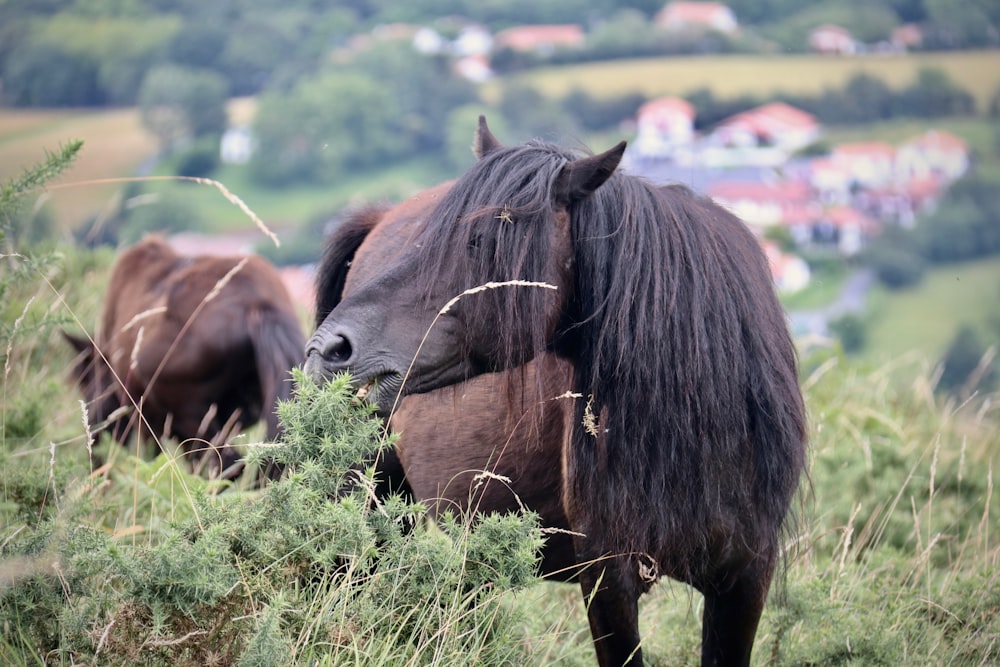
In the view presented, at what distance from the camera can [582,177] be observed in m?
2.79

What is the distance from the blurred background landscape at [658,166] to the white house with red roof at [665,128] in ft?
0.49

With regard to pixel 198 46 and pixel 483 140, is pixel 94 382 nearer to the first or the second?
pixel 483 140

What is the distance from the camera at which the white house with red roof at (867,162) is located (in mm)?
27469

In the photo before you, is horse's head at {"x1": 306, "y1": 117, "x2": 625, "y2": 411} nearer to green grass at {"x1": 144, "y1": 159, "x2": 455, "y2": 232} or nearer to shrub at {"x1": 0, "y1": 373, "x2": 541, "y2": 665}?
shrub at {"x1": 0, "y1": 373, "x2": 541, "y2": 665}

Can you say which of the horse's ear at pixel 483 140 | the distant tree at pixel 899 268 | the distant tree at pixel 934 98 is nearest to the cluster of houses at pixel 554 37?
the distant tree at pixel 934 98

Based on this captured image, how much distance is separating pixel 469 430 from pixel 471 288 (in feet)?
3.45

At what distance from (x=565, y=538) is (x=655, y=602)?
55.1 inches

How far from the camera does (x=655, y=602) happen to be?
15.0ft

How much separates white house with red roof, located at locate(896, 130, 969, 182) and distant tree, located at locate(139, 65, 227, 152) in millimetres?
20903

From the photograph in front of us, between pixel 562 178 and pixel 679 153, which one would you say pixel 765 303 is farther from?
pixel 679 153

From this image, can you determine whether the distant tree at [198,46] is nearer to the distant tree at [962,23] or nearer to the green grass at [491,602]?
the distant tree at [962,23]


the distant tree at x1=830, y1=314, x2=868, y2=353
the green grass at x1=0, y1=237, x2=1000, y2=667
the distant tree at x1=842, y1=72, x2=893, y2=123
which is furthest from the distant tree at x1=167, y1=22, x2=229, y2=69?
the green grass at x1=0, y1=237, x2=1000, y2=667

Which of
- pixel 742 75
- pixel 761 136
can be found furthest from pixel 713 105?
pixel 742 75

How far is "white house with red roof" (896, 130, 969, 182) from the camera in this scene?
29.7 m
